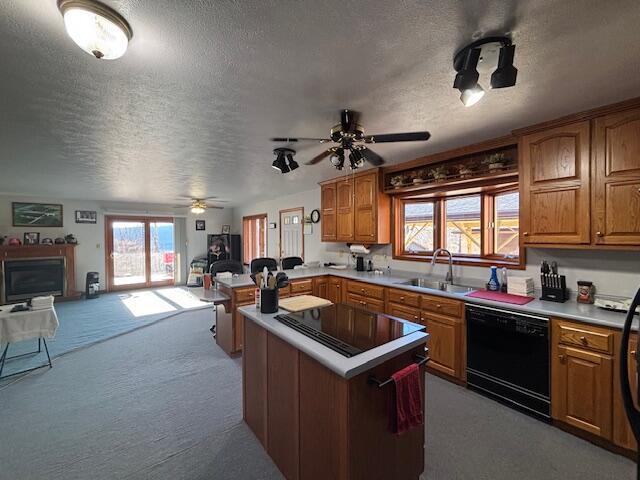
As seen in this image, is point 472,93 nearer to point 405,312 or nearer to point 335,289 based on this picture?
point 405,312

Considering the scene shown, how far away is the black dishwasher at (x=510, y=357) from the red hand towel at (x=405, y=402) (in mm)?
1359

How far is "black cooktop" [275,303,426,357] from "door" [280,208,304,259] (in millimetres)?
→ 3795

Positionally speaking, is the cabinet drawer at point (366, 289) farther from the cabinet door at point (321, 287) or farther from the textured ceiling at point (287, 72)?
the textured ceiling at point (287, 72)

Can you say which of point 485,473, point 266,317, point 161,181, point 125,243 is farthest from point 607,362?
point 125,243

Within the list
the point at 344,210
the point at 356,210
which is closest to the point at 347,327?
the point at 356,210

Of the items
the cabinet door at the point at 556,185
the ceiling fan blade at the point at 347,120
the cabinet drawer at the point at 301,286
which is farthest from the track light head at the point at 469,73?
the cabinet drawer at the point at 301,286

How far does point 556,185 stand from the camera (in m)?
2.24

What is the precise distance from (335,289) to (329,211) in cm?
131

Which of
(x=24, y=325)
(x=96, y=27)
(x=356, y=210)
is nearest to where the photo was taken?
(x=96, y=27)

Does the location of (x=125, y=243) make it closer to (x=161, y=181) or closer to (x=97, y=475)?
(x=161, y=181)

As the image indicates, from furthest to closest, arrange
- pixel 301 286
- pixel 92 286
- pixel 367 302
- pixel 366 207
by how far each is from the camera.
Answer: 1. pixel 92 286
2. pixel 366 207
3. pixel 301 286
4. pixel 367 302

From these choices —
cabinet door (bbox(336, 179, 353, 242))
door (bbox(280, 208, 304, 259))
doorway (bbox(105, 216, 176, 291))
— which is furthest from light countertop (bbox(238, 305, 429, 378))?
doorway (bbox(105, 216, 176, 291))

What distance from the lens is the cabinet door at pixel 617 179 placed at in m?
1.90

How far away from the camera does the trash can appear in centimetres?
636
